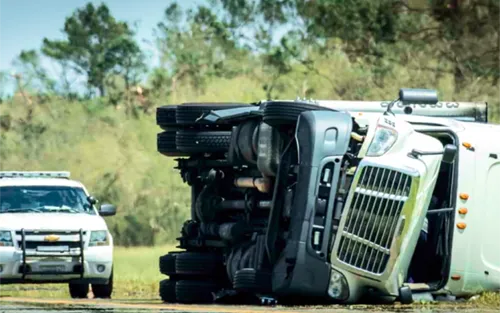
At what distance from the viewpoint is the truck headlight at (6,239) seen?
20734 millimetres

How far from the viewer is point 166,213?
140 feet

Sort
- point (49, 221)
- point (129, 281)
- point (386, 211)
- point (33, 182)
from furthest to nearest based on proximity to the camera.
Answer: point (129, 281)
point (33, 182)
point (49, 221)
point (386, 211)

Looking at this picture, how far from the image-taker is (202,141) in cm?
1709

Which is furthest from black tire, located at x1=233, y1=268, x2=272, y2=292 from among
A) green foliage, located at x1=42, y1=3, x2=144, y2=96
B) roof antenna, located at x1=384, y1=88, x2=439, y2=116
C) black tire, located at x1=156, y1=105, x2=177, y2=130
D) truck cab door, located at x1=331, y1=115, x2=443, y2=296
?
green foliage, located at x1=42, y1=3, x2=144, y2=96

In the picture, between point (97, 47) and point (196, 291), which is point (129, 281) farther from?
point (97, 47)

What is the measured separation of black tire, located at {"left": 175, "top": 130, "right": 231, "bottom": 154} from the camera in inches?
663

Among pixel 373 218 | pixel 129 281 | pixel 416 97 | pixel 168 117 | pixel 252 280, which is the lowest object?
pixel 129 281

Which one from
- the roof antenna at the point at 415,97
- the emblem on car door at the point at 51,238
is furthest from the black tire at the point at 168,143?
the emblem on car door at the point at 51,238

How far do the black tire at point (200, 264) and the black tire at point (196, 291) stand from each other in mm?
105

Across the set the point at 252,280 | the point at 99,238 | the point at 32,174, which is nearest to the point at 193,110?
the point at 252,280

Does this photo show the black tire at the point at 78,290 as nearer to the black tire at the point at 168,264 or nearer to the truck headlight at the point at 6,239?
the truck headlight at the point at 6,239

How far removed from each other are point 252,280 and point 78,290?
8.14 metres

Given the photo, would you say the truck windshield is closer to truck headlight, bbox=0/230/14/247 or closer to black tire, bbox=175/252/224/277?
truck headlight, bbox=0/230/14/247

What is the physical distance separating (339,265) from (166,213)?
29069mm
